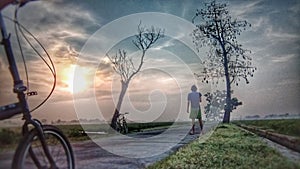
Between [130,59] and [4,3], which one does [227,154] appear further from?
[4,3]

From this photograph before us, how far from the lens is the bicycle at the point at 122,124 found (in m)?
2.45

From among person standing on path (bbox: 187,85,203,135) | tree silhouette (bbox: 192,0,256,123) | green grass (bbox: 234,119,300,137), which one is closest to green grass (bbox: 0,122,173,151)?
person standing on path (bbox: 187,85,203,135)

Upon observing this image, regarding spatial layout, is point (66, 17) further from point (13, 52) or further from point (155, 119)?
point (155, 119)

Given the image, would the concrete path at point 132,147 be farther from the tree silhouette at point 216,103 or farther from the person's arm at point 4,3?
the person's arm at point 4,3

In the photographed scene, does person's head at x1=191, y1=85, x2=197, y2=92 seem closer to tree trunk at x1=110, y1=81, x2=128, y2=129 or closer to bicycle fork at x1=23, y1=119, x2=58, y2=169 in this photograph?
tree trunk at x1=110, y1=81, x2=128, y2=129

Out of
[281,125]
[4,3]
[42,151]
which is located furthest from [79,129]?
[281,125]

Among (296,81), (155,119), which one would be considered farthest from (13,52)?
(296,81)

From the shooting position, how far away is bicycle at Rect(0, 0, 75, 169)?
76.5 inches

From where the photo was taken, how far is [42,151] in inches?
81.4

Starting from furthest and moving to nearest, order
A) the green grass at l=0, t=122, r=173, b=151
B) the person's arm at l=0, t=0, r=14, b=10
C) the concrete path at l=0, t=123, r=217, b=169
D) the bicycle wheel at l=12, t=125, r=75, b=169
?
the concrete path at l=0, t=123, r=217, b=169
the green grass at l=0, t=122, r=173, b=151
the person's arm at l=0, t=0, r=14, b=10
the bicycle wheel at l=12, t=125, r=75, b=169

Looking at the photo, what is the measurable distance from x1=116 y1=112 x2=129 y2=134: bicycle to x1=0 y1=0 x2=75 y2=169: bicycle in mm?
375

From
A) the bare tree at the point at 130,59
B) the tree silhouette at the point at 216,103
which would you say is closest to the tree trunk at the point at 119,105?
the bare tree at the point at 130,59

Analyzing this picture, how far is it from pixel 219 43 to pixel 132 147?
92cm

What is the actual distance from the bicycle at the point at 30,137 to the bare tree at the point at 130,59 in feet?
1.39
